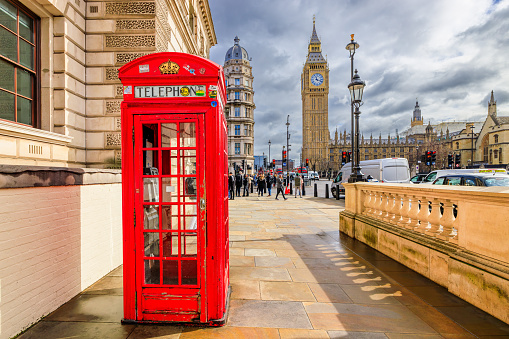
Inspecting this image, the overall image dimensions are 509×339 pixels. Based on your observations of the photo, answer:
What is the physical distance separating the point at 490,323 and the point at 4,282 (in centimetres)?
521

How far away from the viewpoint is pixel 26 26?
19.6 feet

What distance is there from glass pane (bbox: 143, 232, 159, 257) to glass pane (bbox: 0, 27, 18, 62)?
4.58 metres

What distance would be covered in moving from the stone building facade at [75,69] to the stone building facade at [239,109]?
47710 mm

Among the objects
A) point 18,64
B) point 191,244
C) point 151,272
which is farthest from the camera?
point 18,64

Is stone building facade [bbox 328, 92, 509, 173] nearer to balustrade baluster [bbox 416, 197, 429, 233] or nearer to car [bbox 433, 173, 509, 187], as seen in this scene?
car [bbox 433, 173, 509, 187]

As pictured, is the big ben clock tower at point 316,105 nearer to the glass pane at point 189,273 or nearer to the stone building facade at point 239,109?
the stone building facade at point 239,109

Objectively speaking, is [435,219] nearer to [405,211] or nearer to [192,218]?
[405,211]

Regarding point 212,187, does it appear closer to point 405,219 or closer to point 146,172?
point 146,172

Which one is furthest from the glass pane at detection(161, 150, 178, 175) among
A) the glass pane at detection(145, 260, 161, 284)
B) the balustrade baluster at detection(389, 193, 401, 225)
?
the balustrade baluster at detection(389, 193, 401, 225)

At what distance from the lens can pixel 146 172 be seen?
3.34 meters

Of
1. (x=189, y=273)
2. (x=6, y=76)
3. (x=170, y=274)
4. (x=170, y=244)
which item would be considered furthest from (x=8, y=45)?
(x=189, y=273)

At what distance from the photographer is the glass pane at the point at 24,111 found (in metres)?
5.70

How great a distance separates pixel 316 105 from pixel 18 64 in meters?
123

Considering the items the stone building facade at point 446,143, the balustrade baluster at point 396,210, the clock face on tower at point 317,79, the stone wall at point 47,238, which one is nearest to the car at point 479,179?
the balustrade baluster at point 396,210
